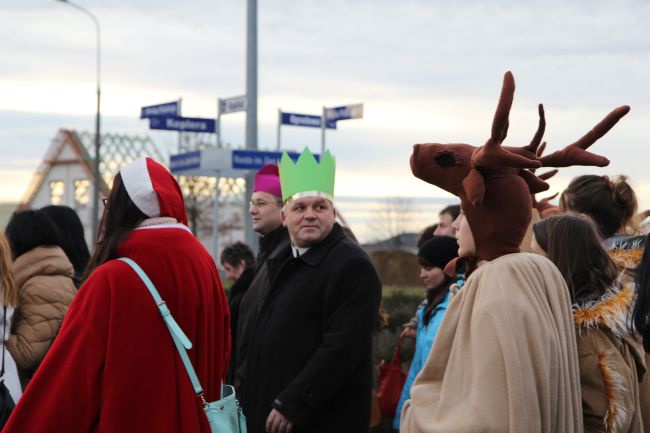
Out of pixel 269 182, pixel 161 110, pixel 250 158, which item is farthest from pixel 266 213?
pixel 161 110

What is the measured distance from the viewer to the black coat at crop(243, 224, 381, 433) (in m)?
5.09

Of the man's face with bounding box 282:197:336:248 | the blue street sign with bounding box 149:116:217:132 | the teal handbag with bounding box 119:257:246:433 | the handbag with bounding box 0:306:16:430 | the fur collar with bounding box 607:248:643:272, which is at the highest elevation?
the blue street sign with bounding box 149:116:217:132

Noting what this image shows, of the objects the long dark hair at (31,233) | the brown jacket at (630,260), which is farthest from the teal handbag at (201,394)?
the long dark hair at (31,233)

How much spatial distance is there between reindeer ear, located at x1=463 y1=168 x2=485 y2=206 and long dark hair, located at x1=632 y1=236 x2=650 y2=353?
1.09 metres

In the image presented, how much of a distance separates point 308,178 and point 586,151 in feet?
7.46

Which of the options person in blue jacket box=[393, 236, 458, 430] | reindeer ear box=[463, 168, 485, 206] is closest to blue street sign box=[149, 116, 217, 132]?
person in blue jacket box=[393, 236, 458, 430]

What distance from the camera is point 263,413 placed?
5336 mm

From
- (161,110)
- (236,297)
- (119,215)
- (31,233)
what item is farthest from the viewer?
(161,110)

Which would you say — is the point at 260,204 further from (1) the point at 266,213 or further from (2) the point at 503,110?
(2) the point at 503,110

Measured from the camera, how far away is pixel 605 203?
5.37 m

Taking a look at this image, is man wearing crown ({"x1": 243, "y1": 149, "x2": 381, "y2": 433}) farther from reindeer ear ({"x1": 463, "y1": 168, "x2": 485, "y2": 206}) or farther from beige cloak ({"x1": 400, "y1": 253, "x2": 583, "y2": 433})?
reindeer ear ({"x1": 463, "y1": 168, "x2": 485, "y2": 206})

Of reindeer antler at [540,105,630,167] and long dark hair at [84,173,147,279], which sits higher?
reindeer antler at [540,105,630,167]

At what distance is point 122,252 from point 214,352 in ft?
1.80

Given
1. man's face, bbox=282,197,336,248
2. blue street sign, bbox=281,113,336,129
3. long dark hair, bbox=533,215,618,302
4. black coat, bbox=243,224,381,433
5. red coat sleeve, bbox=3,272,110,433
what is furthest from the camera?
blue street sign, bbox=281,113,336,129
